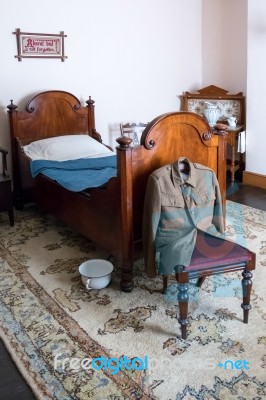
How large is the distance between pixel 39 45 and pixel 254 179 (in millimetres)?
2649

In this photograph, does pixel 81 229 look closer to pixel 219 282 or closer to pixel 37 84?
pixel 219 282

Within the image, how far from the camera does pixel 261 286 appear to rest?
8.29ft

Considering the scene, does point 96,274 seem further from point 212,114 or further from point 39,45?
point 212,114

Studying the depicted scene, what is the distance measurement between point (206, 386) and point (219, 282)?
916 mm

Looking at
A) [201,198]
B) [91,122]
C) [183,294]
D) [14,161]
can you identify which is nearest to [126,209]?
[201,198]

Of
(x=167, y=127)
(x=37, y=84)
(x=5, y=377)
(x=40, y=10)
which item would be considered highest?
(x=40, y=10)

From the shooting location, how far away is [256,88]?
4.39 m

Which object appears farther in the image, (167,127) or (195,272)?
(167,127)

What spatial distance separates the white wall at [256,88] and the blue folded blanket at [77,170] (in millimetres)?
1783

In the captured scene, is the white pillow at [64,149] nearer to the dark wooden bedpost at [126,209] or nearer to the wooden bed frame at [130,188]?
the wooden bed frame at [130,188]

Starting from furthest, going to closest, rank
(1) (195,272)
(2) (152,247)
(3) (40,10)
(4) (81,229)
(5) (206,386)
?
(3) (40,10) → (4) (81,229) → (2) (152,247) → (1) (195,272) → (5) (206,386)

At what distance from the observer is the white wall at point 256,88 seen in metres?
4.21

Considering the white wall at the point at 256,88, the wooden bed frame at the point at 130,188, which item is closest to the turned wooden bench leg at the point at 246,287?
the wooden bed frame at the point at 130,188

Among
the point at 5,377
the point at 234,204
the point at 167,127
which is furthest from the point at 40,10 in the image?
the point at 5,377
